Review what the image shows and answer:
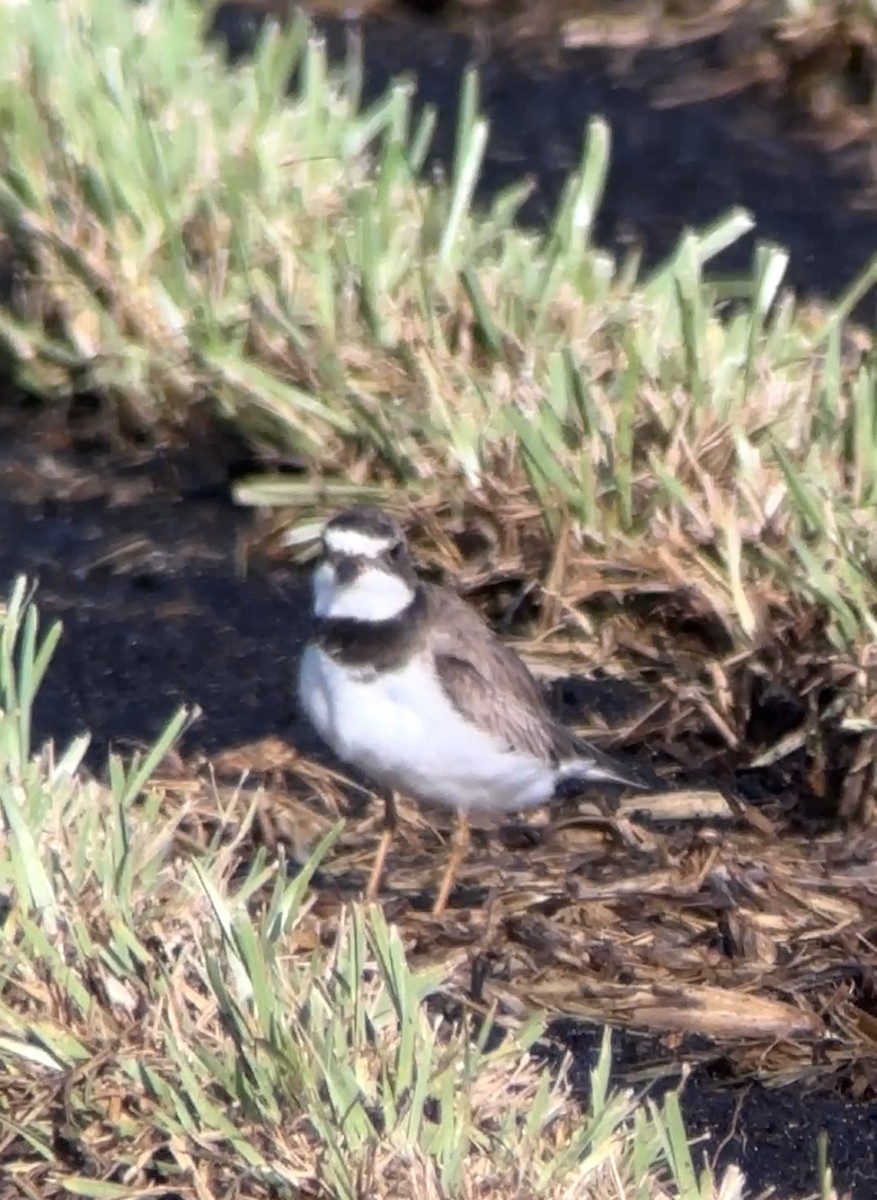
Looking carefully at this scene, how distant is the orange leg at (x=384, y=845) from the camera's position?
479cm

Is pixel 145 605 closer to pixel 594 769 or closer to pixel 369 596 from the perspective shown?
pixel 369 596

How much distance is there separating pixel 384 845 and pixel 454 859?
145mm

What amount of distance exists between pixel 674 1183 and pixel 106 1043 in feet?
2.72

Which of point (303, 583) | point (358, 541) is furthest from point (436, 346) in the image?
point (358, 541)

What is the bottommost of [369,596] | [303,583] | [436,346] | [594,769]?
[303,583]

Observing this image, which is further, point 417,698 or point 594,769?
point 594,769

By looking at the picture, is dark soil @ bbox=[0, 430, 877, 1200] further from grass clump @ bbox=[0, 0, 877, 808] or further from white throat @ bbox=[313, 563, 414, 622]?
white throat @ bbox=[313, 563, 414, 622]

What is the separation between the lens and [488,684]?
4957 mm

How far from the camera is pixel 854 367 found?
6.57 meters

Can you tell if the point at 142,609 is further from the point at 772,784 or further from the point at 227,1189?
the point at 227,1189

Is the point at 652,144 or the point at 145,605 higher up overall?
the point at 145,605

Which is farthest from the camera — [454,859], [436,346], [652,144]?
[652,144]

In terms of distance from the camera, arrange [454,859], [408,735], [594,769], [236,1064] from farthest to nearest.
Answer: [594,769], [454,859], [408,735], [236,1064]

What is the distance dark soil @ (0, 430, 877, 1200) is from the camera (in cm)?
560
